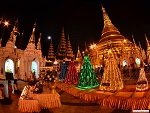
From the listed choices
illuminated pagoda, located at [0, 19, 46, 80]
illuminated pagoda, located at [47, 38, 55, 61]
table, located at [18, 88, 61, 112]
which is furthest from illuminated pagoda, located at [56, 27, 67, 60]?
table, located at [18, 88, 61, 112]

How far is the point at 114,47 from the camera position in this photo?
1391 inches

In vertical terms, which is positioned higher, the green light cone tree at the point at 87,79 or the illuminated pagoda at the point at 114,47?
the illuminated pagoda at the point at 114,47

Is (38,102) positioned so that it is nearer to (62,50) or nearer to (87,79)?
(87,79)

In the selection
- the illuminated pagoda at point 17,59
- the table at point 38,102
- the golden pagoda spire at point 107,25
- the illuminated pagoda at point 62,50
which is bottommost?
the table at point 38,102

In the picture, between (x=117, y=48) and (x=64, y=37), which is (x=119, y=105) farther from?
(x=64, y=37)

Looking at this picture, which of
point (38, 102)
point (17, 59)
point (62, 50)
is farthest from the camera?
point (62, 50)

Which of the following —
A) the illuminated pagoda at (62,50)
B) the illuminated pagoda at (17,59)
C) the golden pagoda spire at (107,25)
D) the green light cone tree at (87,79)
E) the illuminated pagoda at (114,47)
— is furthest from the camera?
the illuminated pagoda at (62,50)

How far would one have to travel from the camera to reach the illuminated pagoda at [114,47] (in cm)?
3350

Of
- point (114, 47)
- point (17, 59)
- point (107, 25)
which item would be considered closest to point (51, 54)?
point (107, 25)

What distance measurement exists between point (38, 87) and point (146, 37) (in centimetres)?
3225

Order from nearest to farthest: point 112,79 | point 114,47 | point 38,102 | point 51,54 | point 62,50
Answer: point 38,102
point 112,79
point 114,47
point 62,50
point 51,54

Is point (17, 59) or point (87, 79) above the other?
point (17, 59)

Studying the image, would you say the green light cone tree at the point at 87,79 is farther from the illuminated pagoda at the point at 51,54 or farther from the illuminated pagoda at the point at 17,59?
the illuminated pagoda at the point at 51,54

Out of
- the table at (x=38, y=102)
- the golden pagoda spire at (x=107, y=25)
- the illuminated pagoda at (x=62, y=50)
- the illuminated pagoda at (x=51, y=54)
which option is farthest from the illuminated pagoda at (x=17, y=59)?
the golden pagoda spire at (x=107, y=25)
